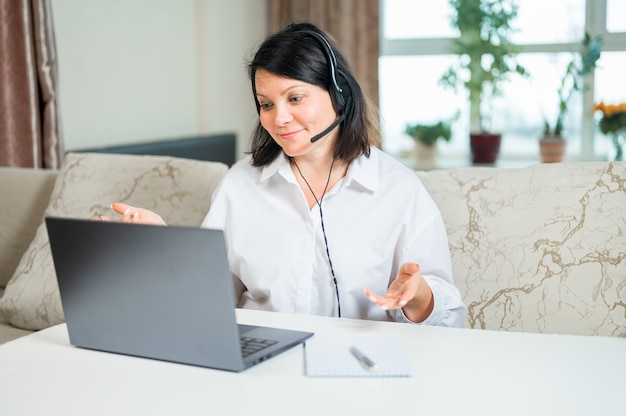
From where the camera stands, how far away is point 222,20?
4305mm

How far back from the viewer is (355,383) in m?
1.02

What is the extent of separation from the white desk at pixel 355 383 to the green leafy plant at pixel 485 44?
3.54 meters

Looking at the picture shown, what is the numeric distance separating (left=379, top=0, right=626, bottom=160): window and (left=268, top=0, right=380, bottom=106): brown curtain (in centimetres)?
14

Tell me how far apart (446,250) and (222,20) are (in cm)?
303

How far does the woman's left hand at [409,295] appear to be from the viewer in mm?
1222

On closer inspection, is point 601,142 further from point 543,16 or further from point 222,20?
point 222,20

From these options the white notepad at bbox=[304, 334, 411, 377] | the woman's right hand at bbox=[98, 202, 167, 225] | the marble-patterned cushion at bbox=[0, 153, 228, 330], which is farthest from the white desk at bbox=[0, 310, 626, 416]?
the marble-patterned cushion at bbox=[0, 153, 228, 330]

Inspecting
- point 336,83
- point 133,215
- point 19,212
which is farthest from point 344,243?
point 19,212

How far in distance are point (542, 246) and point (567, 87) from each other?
10.3 ft

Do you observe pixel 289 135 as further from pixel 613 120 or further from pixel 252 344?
pixel 613 120

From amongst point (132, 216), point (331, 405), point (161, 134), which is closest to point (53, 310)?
point (132, 216)

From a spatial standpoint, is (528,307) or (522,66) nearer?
(528,307)

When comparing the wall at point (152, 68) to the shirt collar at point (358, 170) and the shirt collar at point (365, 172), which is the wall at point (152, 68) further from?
the shirt collar at point (365, 172)

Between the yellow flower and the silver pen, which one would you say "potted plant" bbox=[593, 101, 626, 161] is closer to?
the yellow flower
